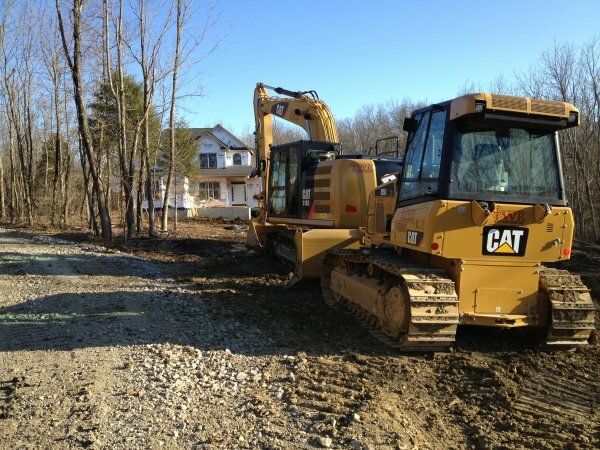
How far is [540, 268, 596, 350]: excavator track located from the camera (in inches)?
220

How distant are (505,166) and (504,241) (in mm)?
837

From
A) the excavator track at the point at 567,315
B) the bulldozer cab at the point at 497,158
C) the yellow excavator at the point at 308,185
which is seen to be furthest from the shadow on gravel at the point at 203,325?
the bulldozer cab at the point at 497,158

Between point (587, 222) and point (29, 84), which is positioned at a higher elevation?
point (29, 84)

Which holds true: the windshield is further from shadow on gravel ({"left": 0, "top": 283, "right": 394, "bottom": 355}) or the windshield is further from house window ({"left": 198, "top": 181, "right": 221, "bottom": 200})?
house window ({"left": 198, "top": 181, "right": 221, "bottom": 200})

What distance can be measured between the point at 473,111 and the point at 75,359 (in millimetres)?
5052

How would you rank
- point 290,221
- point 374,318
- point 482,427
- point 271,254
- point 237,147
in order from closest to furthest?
point 482,427 → point 374,318 → point 290,221 → point 271,254 → point 237,147

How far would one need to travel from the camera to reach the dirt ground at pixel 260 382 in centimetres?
387

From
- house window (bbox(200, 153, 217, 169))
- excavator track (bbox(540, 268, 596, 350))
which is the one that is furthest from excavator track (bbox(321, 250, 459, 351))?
house window (bbox(200, 153, 217, 169))

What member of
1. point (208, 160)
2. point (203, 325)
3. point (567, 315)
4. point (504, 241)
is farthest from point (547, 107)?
point (208, 160)

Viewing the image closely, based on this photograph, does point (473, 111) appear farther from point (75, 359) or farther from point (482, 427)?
point (75, 359)

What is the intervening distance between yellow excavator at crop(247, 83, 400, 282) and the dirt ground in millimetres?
1447

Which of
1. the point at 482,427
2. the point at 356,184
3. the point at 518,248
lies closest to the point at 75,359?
the point at 482,427

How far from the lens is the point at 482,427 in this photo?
402 centimetres

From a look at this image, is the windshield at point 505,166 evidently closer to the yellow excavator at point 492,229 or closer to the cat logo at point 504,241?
the yellow excavator at point 492,229
